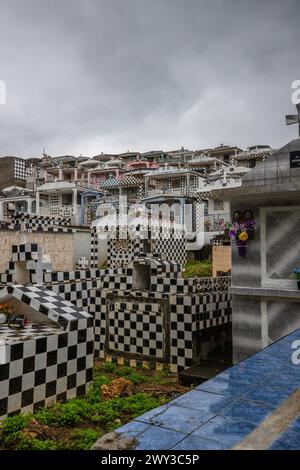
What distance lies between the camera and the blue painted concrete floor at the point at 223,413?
1632 millimetres

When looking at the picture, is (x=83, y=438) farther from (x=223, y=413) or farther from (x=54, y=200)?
(x=54, y=200)

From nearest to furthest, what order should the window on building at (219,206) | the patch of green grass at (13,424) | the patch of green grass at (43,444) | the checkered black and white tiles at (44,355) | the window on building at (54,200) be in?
1. the patch of green grass at (43,444)
2. the patch of green grass at (13,424)
3. the checkered black and white tiles at (44,355)
4. the window on building at (219,206)
5. the window on building at (54,200)

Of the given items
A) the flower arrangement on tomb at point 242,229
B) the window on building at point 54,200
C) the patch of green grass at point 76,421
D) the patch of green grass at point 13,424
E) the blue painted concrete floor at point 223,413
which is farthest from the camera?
the window on building at point 54,200

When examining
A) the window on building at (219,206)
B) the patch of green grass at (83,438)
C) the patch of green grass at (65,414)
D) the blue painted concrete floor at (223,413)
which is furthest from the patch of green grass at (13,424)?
the window on building at (219,206)

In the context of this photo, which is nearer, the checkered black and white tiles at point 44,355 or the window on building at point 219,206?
the checkered black and white tiles at point 44,355

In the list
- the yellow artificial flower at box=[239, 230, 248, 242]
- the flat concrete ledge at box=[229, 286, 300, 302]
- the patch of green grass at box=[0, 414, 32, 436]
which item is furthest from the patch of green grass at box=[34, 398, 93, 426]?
the yellow artificial flower at box=[239, 230, 248, 242]

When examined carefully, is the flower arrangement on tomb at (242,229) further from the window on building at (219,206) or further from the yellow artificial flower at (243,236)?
the window on building at (219,206)

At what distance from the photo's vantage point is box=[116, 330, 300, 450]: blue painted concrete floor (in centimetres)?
163

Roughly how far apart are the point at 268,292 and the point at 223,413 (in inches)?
190

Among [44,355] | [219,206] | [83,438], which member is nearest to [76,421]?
[83,438]

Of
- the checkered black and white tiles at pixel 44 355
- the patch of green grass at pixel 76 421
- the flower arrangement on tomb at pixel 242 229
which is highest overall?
the flower arrangement on tomb at pixel 242 229

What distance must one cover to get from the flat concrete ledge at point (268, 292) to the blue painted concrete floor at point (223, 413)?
12.5 ft

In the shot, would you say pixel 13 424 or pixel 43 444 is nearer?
pixel 43 444

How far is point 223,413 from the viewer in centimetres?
193
